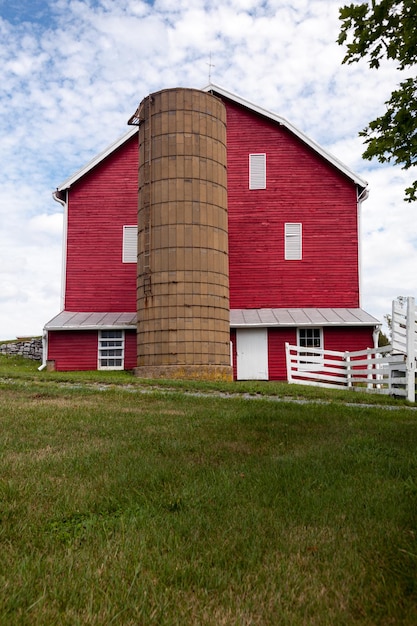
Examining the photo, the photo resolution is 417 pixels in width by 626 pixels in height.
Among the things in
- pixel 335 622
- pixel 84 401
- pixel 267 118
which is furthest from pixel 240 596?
pixel 267 118

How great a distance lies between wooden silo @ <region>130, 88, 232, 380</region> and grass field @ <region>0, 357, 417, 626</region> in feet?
35.0

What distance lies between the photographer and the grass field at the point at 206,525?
120 inches

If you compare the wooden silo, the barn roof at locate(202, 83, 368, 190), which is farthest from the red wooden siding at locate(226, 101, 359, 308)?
the wooden silo

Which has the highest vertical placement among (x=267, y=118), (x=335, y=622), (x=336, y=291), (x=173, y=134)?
(x=267, y=118)

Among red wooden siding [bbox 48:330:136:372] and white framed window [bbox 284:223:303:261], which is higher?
white framed window [bbox 284:223:303:261]

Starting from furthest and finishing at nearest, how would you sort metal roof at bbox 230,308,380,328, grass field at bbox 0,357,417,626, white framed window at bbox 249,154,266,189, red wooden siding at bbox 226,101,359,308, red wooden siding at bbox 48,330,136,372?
white framed window at bbox 249,154,266,189
red wooden siding at bbox 226,101,359,308
red wooden siding at bbox 48,330,136,372
metal roof at bbox 230,308,380,328
grass field at bbox 0,357,417,626

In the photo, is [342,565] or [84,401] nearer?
[342,565]

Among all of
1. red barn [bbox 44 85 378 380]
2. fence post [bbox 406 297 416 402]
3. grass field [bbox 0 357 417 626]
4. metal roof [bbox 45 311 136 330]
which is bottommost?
grass field [bbox 0 357 417 626]

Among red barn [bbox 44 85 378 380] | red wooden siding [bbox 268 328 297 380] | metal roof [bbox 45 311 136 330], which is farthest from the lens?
red barn [bbox 44 85 378 380]

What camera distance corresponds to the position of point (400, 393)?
14.7m

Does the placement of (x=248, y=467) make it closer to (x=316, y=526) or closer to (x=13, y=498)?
(x=316, y=526)

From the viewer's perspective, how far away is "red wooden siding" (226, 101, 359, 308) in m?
24.0

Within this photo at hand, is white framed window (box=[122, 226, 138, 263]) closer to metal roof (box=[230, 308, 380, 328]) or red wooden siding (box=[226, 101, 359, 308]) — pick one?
red wooden siding (box=[226, 101, 359, 308])

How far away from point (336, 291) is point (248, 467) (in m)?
18.9
